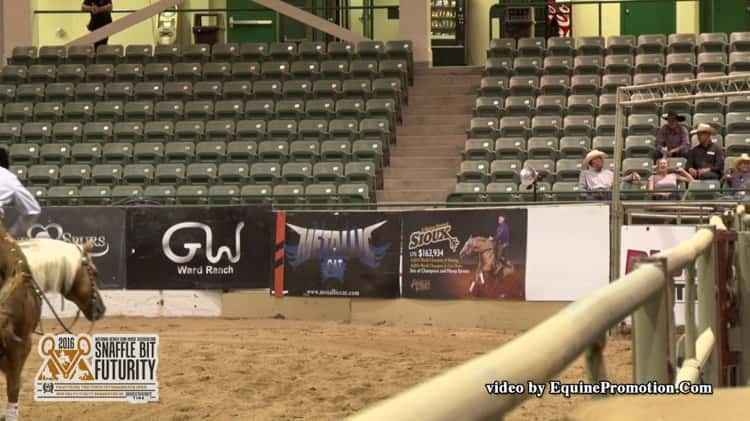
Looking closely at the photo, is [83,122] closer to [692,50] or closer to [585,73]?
[585,73]

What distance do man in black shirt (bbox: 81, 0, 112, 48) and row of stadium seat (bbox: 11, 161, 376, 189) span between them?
596 cm

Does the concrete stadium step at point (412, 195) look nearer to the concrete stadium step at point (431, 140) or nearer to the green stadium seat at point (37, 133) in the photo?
the concrete stadium step at point (431, 140)

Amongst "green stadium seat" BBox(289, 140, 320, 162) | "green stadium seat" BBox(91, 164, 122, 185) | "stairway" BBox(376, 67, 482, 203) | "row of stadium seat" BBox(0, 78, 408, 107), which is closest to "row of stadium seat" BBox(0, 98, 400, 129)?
"row of stadium seat" BBox(0, 78, 408, 107)

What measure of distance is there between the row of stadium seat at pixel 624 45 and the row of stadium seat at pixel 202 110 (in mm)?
2553

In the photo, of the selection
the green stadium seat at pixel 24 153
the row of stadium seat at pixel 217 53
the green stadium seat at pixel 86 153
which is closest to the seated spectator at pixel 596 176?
the row of stadium seat at pixel 217 53

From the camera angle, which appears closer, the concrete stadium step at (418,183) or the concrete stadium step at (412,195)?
the concrete stadium step at (412,195)

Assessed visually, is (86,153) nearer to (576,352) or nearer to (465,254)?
(465,254)

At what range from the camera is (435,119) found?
2239 centimetres

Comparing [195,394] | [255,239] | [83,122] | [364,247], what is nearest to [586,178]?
[364,247]

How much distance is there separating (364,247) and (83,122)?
8.53 metres

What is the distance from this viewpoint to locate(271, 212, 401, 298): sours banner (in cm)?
1543

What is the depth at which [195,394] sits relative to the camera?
33.9ft

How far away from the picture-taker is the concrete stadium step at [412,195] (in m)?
19.5

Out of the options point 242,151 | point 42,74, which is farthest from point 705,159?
point 42,74
